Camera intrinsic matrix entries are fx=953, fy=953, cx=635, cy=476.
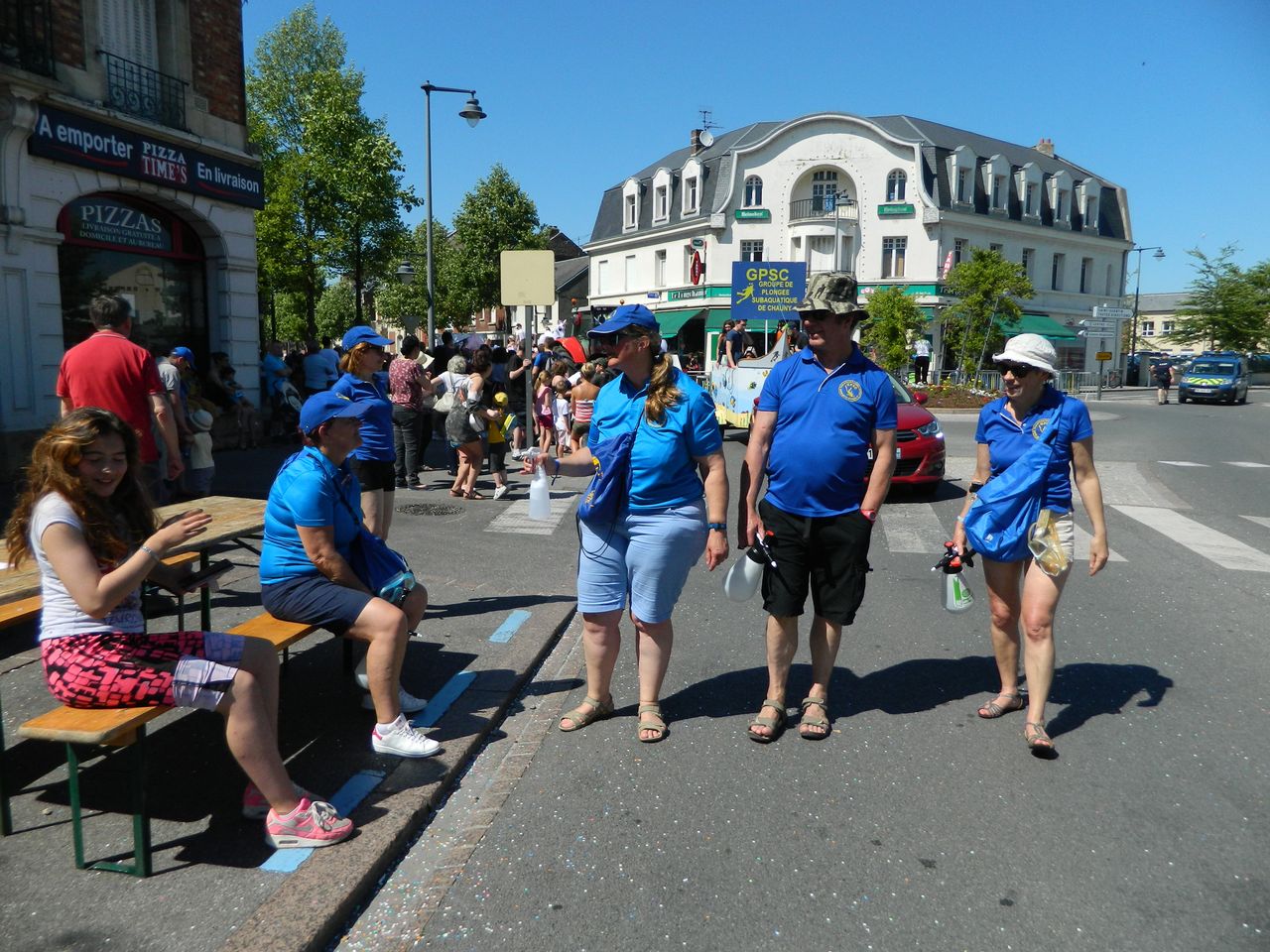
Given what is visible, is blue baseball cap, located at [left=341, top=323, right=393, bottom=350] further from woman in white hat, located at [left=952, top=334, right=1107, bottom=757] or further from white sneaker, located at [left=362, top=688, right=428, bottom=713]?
woman in white hat, located at [left=952, top=334, right=1107, bottom=757]

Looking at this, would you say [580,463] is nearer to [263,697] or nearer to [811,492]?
[811,492]

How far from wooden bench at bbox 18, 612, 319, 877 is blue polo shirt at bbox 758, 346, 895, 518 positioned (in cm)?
254

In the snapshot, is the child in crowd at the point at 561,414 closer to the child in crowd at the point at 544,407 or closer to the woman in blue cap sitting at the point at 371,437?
the child in crowd at the point at 544,407

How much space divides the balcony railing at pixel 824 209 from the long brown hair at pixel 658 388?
4361cm

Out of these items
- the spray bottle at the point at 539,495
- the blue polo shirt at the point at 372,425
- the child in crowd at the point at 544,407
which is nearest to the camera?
the spray bottle at the point at 539,495

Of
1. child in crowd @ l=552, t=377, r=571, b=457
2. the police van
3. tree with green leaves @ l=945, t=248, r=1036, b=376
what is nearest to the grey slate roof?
tree with green leaves @ l=945, t=248, r=1036, b=376

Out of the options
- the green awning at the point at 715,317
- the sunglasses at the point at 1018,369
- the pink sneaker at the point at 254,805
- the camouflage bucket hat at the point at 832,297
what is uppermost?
the green awning at the point at 715,317

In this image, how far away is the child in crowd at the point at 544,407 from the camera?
14789 millimetres

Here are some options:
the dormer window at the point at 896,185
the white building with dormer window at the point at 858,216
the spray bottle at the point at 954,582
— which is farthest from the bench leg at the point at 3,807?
the dormer window at the point at 896,185

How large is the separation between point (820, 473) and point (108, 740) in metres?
2.74

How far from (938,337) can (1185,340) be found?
2171 cm

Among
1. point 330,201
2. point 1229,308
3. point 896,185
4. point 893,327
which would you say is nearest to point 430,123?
point 330,201

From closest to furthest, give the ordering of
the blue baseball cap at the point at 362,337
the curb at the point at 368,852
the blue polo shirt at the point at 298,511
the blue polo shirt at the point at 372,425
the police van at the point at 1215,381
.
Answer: the curb at the point at 368,852
the blue polo shirt at the point at 298,511
the blue polo shirt at the point at 372,425
the blue baseball cap at the point at 362,337
the police van at the point at 1215,381

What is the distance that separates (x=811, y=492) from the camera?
159 inches
